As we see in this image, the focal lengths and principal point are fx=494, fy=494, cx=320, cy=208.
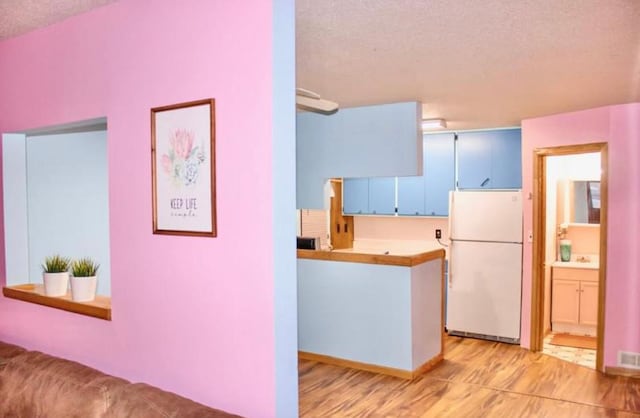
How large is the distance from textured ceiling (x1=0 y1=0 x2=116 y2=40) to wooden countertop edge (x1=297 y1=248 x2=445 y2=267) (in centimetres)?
298

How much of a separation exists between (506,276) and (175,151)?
175 inches

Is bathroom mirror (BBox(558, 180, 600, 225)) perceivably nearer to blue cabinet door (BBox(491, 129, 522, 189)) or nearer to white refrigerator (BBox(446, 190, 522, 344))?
blue cabinet door (BBox(491, 129, 522, 189))

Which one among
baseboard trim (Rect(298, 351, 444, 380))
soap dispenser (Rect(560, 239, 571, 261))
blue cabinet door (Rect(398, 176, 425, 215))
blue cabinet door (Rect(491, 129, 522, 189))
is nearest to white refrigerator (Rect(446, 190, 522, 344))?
blue cabinet door (Rect(491, 129, 522, 189))

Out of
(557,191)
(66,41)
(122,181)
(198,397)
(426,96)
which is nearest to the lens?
(198,397)

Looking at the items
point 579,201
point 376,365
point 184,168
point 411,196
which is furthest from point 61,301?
point 579,201

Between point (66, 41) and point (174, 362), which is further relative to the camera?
point (66, 41)

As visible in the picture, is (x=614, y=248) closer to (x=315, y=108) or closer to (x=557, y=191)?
(x=557, y=191)

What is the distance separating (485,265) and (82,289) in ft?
14.2

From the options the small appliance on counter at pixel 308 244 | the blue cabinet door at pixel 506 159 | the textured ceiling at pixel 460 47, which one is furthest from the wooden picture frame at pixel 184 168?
the blue cabinet door at pixel 506 159

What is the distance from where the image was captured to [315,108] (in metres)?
3.55

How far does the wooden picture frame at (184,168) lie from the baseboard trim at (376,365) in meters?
2.98

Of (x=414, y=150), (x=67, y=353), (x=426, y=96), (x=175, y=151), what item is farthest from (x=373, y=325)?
(x=175, y=151)

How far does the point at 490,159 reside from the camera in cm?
578

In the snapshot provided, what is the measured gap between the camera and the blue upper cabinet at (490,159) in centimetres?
562
